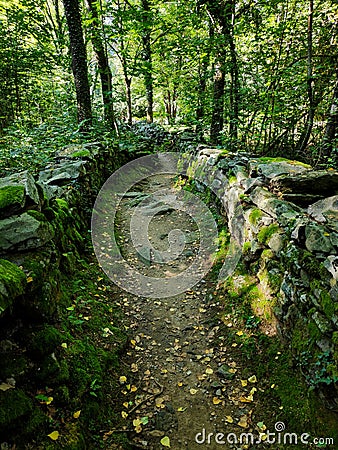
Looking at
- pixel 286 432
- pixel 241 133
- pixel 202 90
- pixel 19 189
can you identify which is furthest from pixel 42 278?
pixel 202 90

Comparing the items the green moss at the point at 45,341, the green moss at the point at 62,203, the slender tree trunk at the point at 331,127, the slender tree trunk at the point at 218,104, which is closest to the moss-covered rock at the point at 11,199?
the green moss at the point at 45,341

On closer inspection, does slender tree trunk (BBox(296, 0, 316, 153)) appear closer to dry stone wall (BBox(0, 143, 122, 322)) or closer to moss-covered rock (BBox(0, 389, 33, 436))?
dry stone wall (BBox(0, 143, 122, 322))

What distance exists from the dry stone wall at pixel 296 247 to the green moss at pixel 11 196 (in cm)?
344

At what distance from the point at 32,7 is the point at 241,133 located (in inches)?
432

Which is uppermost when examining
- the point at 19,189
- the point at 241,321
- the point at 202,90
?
the point at 202,90

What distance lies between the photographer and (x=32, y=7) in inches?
512

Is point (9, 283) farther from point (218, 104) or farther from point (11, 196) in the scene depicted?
point (218, 104)

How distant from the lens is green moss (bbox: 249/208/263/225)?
4879mm

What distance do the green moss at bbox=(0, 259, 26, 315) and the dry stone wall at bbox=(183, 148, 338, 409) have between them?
298cm

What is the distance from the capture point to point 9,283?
2602 millimetres

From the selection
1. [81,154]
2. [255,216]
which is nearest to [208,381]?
[255,216]

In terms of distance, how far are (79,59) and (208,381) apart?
993cm

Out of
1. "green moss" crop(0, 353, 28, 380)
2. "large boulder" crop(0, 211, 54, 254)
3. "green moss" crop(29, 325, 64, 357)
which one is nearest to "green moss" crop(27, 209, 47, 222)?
"large boulder" crop(0, 211, 54, 254)

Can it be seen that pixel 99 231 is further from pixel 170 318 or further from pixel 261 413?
pixel 261 413
